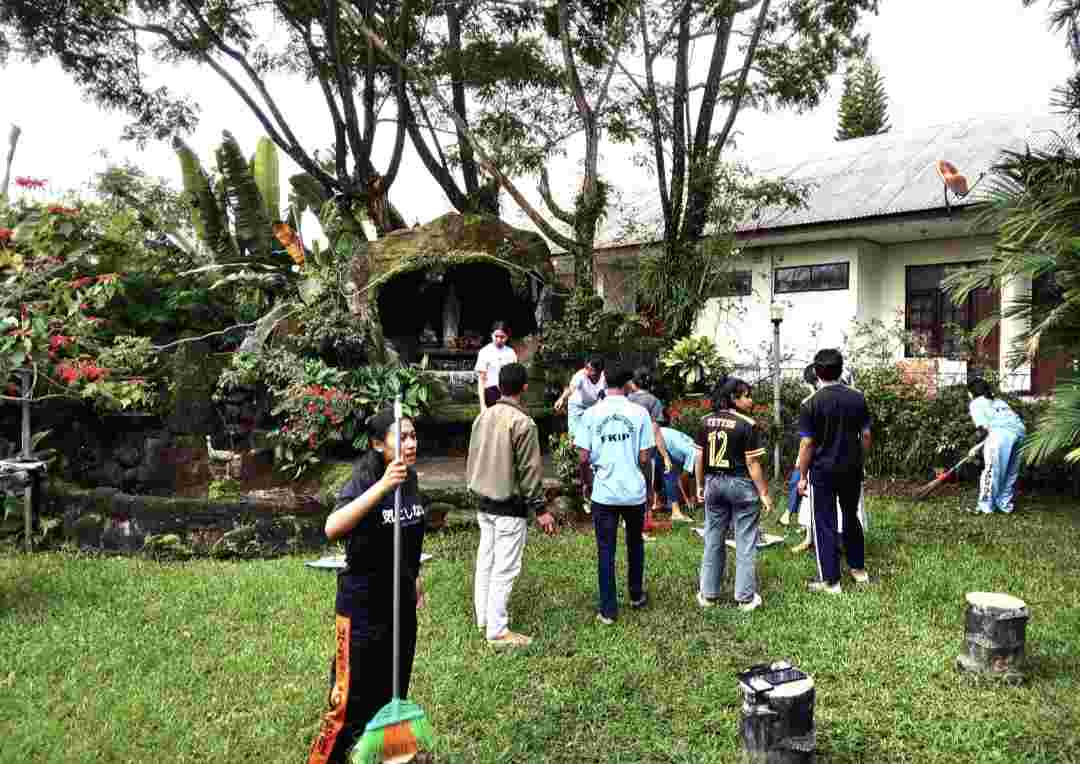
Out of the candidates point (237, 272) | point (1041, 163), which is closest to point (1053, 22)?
point (1041, 163)

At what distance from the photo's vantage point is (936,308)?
49.5 ft

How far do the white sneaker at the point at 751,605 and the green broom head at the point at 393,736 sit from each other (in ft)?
9.51

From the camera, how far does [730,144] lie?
41.8ft

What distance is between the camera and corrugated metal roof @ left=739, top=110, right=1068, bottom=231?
1404 centimetres

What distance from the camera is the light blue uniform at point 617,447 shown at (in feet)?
17.2

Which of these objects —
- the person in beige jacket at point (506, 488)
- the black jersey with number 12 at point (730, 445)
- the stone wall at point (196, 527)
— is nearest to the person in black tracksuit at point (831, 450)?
the black jersey with number 12 at point (730, 445)

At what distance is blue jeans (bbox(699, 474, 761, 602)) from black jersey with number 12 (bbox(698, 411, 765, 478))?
2.6 inches

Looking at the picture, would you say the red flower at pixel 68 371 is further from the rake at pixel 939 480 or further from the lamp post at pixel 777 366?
the rake at pixel 939 480

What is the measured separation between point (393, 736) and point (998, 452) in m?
7.70

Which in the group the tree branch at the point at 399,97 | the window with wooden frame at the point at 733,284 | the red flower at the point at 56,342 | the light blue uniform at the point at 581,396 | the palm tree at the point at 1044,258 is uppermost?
A: the tree branch at the point at 399,97

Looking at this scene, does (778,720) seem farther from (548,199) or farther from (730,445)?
(548,199)

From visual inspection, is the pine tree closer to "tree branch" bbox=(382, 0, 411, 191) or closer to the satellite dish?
the satellite dish

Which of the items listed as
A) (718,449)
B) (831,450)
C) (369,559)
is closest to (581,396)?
(718,449)

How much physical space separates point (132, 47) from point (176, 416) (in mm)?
7553
